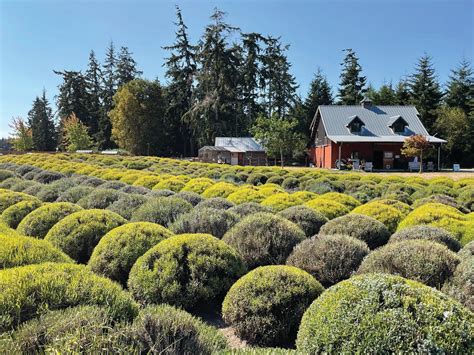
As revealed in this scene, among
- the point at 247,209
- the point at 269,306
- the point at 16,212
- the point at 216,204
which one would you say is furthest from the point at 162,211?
the point at 269,306

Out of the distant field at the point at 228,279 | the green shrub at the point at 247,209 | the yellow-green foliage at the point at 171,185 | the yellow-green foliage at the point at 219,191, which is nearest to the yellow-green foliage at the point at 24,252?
the distant field at the point at 228,279

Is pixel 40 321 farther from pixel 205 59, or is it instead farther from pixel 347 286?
pixel 205 59

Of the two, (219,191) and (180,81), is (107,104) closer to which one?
(180,81)

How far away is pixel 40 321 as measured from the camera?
273cm

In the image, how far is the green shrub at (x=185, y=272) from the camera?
4809mm

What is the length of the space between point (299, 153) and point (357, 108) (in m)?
8.61

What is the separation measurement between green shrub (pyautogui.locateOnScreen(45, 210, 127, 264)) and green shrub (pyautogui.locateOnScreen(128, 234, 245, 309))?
1.85m

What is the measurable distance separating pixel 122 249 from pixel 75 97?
74.4 metres

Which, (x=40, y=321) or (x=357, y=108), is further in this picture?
(x=357, y=108)

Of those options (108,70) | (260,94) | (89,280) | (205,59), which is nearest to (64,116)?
(108,70)

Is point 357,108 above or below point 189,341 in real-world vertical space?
above

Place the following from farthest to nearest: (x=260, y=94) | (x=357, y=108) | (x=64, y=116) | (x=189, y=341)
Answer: (x=64, y=116) → (x=260, y=94) → (x=357, y=108) → (x=189, y=341)

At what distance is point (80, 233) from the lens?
21.4ft

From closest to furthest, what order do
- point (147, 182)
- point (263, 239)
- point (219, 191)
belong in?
point (263, 239) → point (219, 191) → point (147, 182)
